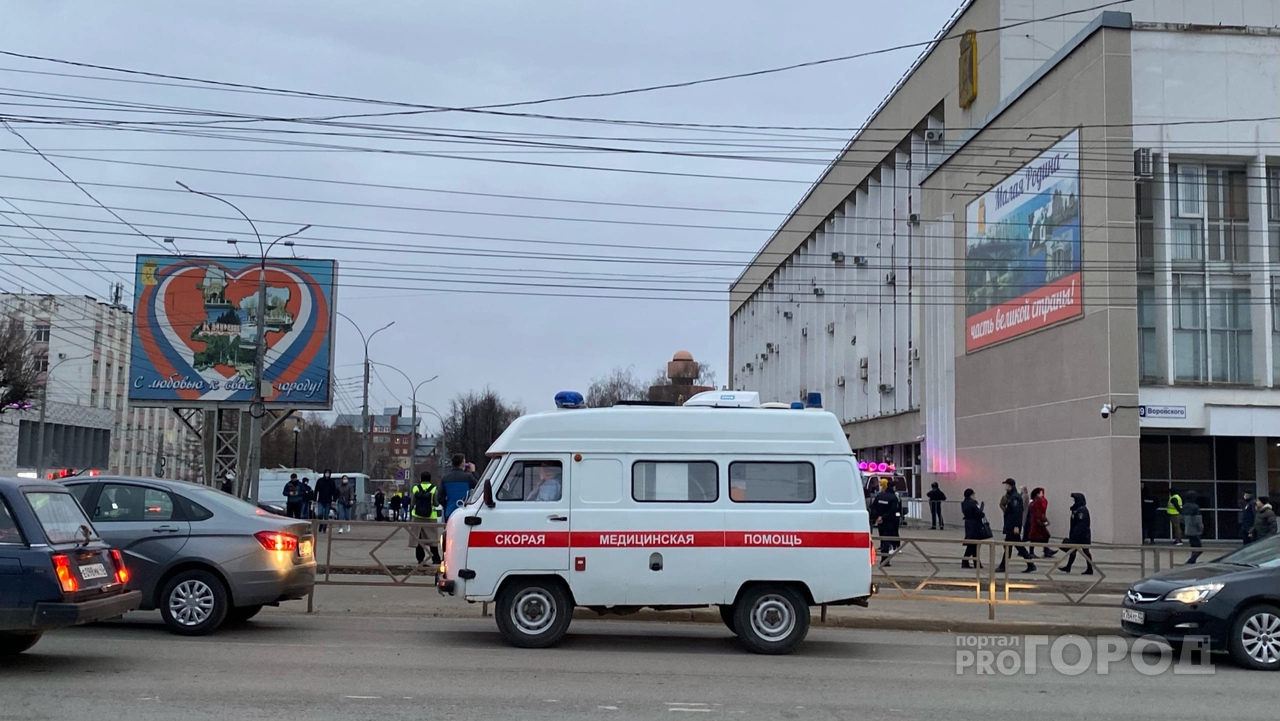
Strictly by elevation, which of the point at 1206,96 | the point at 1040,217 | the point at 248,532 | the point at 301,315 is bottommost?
the point at 248,532

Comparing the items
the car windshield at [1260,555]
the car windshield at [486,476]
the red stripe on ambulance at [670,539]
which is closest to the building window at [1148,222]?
the car windshield at [1260,555]

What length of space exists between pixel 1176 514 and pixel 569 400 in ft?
69.4

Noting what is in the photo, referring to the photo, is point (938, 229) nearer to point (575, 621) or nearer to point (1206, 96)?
point (1206, 96)

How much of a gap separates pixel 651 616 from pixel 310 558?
4564mm

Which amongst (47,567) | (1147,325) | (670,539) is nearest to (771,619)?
(670,539)

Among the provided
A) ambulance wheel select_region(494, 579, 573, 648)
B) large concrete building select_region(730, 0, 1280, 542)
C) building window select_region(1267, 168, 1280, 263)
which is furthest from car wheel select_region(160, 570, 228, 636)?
building window select_region(1267, 168, 1280, 263)

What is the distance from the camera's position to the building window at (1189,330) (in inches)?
1270

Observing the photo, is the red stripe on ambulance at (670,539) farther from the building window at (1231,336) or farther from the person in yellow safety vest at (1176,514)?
the building window at (1231,336)

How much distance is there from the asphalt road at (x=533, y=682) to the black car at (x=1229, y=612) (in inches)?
13.3

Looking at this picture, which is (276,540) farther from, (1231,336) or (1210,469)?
(1210,469)

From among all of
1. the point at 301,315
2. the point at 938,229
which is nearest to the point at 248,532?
the point at 301,315

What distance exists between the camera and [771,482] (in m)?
12.2

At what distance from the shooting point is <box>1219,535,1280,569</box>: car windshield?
12047mm

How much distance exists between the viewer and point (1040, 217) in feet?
115
